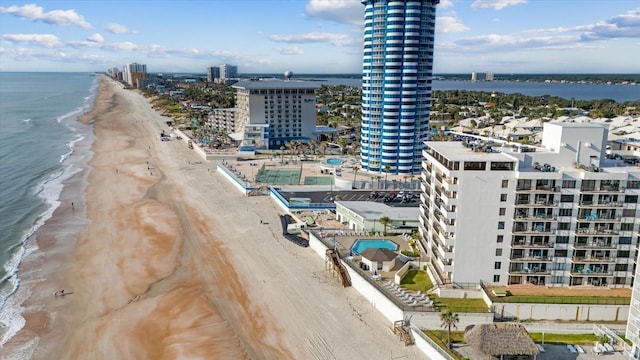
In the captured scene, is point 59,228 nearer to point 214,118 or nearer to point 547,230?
point 547,230

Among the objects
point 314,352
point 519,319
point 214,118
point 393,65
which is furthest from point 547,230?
point 214,118

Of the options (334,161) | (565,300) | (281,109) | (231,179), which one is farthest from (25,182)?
(565,300)

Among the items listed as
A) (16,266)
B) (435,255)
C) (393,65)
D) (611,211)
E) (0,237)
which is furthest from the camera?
(393,65)

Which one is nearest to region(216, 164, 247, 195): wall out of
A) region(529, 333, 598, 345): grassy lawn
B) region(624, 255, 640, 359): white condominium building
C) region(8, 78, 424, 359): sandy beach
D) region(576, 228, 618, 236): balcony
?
region(8, 78, 424, 359): sandy beach

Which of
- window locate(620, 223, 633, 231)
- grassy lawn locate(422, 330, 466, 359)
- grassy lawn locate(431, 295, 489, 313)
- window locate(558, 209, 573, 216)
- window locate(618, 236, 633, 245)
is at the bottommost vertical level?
grassy lawn locate(422, 330, 466, 359)

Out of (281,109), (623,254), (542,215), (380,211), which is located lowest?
(380,211)

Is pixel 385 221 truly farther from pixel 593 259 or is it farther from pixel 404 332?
pixel 593 259

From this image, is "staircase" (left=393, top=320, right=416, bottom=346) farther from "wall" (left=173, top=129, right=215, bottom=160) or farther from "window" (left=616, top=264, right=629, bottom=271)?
"wall" (left=173, top=129, right=215, bottom=160)
